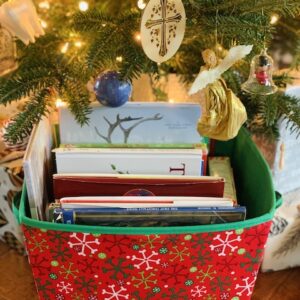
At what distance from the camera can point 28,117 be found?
0.61m

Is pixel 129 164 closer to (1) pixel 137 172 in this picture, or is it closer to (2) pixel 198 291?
(1) pixel 137 172

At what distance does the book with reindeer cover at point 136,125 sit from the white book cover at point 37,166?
0.11 ft

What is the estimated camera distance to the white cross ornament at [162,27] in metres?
0.53

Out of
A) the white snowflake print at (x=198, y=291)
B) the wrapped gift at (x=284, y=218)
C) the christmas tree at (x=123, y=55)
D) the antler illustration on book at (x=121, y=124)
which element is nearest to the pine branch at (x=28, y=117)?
the christmas tree at (x=123, y=55)

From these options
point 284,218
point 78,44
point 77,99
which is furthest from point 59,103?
point 284,218

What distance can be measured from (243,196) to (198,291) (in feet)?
0.63

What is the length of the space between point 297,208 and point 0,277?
597mm

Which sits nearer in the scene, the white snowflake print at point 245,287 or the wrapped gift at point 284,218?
the white snowflake print at point 245,287

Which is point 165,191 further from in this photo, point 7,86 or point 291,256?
point 291,256

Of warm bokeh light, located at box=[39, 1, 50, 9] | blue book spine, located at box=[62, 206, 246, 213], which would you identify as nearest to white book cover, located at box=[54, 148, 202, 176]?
blue book spine, located at box=[62, 206, 246, 213]

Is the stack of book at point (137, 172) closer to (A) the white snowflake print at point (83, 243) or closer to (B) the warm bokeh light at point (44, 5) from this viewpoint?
(A) the white snowflake print at point (83, 243)

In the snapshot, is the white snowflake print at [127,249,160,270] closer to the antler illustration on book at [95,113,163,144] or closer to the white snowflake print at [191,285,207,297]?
the white snowflake print at [191,285,207,297]

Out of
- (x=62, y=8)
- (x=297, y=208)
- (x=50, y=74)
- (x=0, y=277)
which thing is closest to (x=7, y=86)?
(x=50, y=74)

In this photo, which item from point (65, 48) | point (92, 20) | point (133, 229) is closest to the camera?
point (133, 229)
